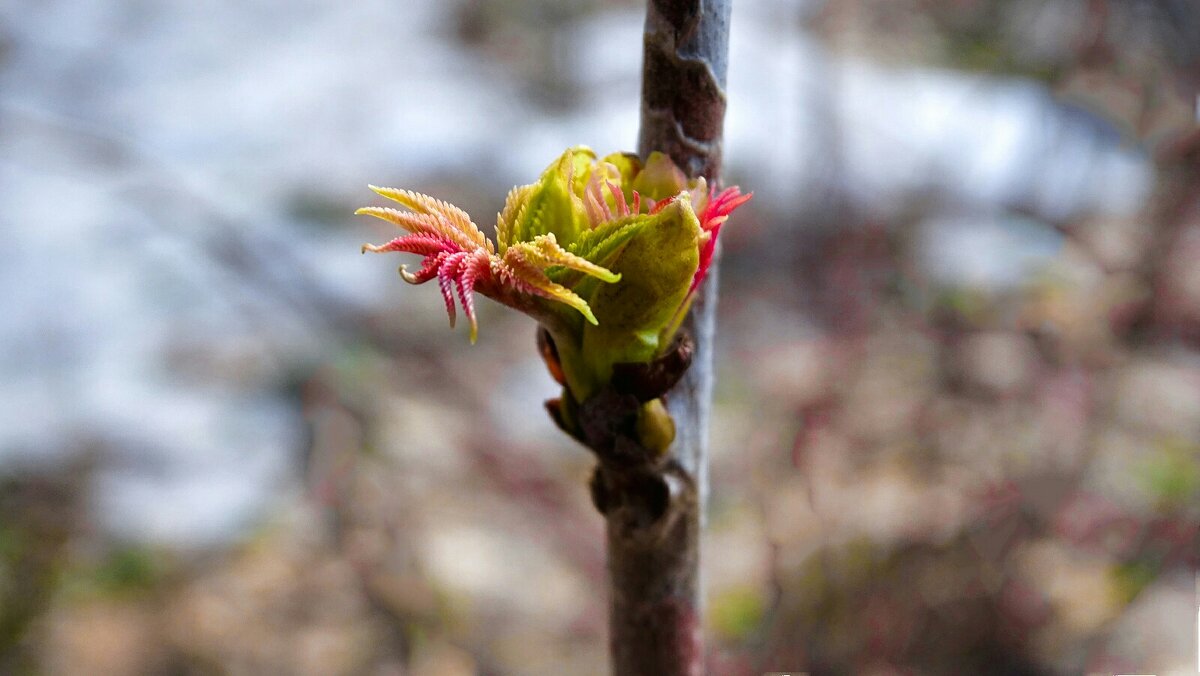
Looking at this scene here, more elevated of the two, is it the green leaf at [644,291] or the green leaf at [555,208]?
the green leaf at [555,208]

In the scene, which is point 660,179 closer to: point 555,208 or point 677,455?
point 555,208

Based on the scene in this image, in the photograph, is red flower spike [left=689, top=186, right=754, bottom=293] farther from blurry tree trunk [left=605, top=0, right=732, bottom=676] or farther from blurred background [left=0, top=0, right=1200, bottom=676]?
blurred background [left=0, top=0, right=1200, bottom=676]

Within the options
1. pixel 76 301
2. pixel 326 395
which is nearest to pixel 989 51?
pixel 326 395

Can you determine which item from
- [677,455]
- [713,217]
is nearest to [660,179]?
[713,217]

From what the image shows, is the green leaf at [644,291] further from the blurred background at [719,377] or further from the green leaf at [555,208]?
the blurred background at [719,377]

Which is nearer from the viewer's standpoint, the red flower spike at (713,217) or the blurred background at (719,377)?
the red flower spike at (713,217)

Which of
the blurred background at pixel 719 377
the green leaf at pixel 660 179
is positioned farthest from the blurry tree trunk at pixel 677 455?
the blurred background at pixel 719 377

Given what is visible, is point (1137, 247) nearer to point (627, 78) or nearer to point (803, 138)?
point (803, 138)
